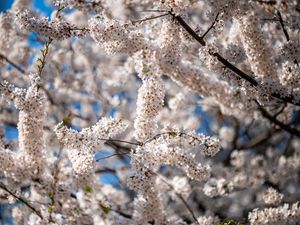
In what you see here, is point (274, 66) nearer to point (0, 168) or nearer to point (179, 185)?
point (179, 185)

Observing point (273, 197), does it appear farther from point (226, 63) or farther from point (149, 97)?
point (149, 97)

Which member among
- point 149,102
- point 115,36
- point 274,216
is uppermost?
point 115,36

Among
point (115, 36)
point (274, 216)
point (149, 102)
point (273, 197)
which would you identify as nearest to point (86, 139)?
point (149, 102)

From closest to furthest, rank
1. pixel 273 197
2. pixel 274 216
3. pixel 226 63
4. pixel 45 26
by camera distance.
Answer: pixel 45 26 → pixel 226 63 → pixel 274 216 → pixel 273 197

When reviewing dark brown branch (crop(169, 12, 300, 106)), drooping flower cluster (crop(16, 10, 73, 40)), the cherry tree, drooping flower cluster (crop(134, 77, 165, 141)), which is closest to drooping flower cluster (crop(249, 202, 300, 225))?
the cherry tree

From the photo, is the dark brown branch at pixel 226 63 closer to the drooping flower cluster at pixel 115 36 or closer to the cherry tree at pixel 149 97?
the cherry tree at pixel 149 97

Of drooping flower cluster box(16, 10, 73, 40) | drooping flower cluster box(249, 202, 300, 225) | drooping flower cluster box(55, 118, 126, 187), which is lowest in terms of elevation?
drooping flower cluster box(249, 202, 300, 225)

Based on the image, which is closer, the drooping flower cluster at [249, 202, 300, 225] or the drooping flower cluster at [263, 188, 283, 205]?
the drooping flower cluster at [249, 202, 300, 225]

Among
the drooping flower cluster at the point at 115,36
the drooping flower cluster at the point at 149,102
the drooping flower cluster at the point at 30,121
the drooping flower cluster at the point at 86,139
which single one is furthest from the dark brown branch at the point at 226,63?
the drooping flower cluster at the point at 30,121

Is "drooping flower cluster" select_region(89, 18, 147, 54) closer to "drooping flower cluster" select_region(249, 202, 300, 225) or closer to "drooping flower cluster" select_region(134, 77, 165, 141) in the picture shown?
"drooping flower cluster" select_region(134, 77, 165, 141)

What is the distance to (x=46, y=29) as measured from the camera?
3787mm

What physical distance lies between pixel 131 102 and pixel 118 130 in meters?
7.97

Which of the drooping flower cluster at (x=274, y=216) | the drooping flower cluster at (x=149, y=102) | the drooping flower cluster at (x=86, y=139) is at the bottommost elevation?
the drooping flower cluster at (x=274, y=216)

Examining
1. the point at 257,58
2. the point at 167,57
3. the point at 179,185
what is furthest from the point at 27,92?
the point at 179,185
